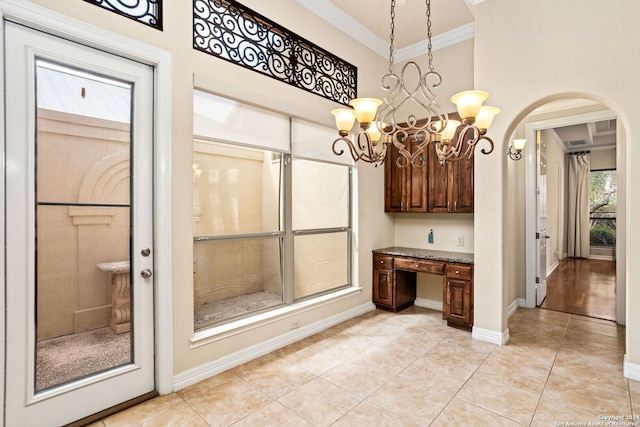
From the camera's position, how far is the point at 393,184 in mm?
4371

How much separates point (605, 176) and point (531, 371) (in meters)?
8.57

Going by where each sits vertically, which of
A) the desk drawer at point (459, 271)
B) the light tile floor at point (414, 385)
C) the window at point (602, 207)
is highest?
the window at point (602, 207)

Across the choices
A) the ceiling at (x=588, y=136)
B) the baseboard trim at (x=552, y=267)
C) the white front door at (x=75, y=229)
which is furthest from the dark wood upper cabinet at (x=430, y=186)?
the baseboard trim at (x=552, y=267)

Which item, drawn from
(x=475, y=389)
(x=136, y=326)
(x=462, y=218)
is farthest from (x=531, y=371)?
(x=136, y=326)

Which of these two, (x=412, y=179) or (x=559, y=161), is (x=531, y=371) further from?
(x=559, y=161)

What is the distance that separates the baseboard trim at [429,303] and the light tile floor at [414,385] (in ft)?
2.66

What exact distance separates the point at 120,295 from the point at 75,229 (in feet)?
1.71

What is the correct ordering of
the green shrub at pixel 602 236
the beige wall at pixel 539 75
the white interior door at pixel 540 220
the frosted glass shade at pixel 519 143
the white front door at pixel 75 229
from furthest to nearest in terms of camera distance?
the green shrub at pixel 602 236 < the white interior door at pixel 540 220 < the frosted glass shade at pixel 519 143 < the beige wall at pixel 539 75 < the white front door at pixel 75 229

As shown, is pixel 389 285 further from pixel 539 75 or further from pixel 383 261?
pixel 539 75

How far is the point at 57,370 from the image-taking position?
199cm

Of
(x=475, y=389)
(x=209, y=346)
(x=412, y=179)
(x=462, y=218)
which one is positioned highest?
(x=412, y=179)

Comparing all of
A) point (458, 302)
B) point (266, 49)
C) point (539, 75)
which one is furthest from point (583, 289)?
point (266, 49)

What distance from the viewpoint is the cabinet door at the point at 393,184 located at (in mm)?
4312

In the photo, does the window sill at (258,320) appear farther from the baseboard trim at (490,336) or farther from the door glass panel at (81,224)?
the baseboard trim at (490,336)
